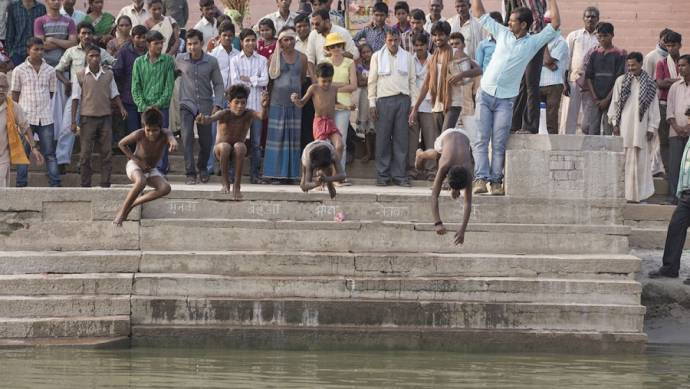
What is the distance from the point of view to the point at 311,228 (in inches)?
588

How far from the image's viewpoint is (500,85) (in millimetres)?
15523

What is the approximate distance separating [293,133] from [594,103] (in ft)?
11.8

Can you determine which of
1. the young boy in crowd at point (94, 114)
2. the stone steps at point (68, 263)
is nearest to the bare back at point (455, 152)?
the stone steps at point (68, 263)

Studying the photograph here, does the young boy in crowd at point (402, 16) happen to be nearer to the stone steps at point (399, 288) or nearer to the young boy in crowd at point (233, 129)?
the young boy in crowd at point (233, 129)

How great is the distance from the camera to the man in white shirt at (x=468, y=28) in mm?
18031

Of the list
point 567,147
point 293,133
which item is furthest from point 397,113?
point 567,147

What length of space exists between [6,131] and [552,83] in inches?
240

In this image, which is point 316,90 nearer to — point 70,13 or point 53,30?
point 53,30

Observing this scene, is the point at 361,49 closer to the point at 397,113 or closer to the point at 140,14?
the point at 397,113

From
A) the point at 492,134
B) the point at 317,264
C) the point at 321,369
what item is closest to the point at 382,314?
the point at 317,264

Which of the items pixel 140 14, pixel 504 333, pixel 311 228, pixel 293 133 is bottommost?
pixel 504 333

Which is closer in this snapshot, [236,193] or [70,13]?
[236,193]

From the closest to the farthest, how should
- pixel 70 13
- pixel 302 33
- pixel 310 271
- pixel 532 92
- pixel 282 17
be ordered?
pixel 310 271
pixel 532 92
pixel 302 33
pixel 70 13
pixel 282 17

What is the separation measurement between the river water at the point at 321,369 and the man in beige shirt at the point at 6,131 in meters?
2.53
